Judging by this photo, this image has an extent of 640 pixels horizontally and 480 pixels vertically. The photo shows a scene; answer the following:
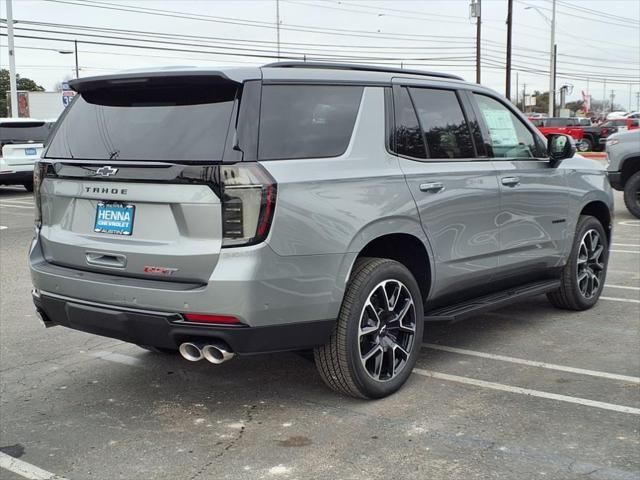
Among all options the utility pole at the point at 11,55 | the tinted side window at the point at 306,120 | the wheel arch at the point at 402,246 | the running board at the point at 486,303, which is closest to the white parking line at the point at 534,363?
the running board at the point at 486,303

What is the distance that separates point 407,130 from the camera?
4527mm

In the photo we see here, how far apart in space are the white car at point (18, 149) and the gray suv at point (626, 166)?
12.6m

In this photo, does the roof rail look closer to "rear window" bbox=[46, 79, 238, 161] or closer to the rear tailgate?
"rear window" bbox=[46, 79, 238, 161]

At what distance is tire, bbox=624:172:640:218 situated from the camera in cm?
1253

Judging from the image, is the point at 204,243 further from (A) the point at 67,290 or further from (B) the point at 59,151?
(B) the point at 59,151

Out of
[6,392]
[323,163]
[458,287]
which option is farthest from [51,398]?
[458,287]

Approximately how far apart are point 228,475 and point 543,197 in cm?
336

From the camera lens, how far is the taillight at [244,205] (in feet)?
11.7

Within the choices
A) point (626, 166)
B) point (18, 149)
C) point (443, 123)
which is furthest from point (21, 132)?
point (443, 123)

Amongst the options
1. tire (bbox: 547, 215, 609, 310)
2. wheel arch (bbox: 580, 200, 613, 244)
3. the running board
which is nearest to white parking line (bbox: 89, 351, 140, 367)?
the running board

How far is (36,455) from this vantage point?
3.63m

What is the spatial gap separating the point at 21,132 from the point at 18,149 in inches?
21.5

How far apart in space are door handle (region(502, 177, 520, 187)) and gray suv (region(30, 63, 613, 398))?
0.92 feet

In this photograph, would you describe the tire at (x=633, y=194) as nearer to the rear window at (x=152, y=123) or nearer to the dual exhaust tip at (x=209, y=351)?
the rear window at (x=152, y=123)
